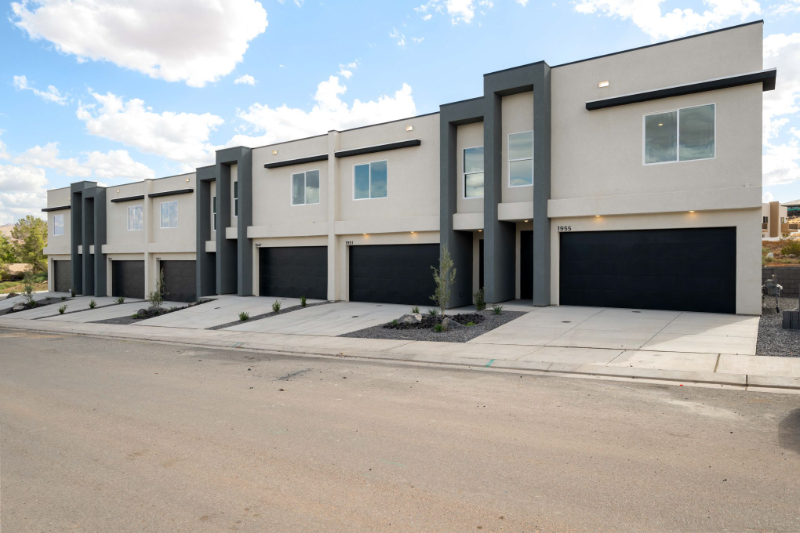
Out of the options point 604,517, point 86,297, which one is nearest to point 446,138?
point 604,517

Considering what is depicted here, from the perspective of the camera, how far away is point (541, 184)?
17.0 m

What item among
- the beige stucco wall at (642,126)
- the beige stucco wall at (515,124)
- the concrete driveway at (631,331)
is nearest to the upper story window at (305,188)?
the beige stucco wall at (515,124)

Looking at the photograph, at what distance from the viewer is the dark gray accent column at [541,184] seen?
16953 millimetres

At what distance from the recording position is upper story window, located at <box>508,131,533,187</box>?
17.9 metres

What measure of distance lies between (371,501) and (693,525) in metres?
2.49

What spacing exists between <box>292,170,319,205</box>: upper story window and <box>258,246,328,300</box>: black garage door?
2229 mm

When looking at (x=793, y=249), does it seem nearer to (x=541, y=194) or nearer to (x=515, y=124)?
(x=541, y=194)

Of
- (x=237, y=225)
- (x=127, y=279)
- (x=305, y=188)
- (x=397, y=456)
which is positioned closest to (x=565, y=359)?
(x=397, y=456)

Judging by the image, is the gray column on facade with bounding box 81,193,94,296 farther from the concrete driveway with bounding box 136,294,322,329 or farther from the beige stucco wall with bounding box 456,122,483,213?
the beige stucco wall with bounding box 456,122,483,213

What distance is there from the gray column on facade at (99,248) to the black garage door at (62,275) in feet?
18.1

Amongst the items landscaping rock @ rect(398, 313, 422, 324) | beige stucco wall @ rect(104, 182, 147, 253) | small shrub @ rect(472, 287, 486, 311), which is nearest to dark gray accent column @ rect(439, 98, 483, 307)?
small shrub @ rect(472, 287, 486, 311)

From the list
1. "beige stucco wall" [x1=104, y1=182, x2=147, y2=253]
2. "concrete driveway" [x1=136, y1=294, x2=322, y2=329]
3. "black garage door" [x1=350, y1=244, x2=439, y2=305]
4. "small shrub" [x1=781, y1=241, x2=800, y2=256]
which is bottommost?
"concrete driveway" [x1=136, y1=294, x2=322, y2=329]

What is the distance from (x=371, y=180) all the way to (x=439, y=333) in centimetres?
→ 1008

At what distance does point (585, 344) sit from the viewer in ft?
37.1
